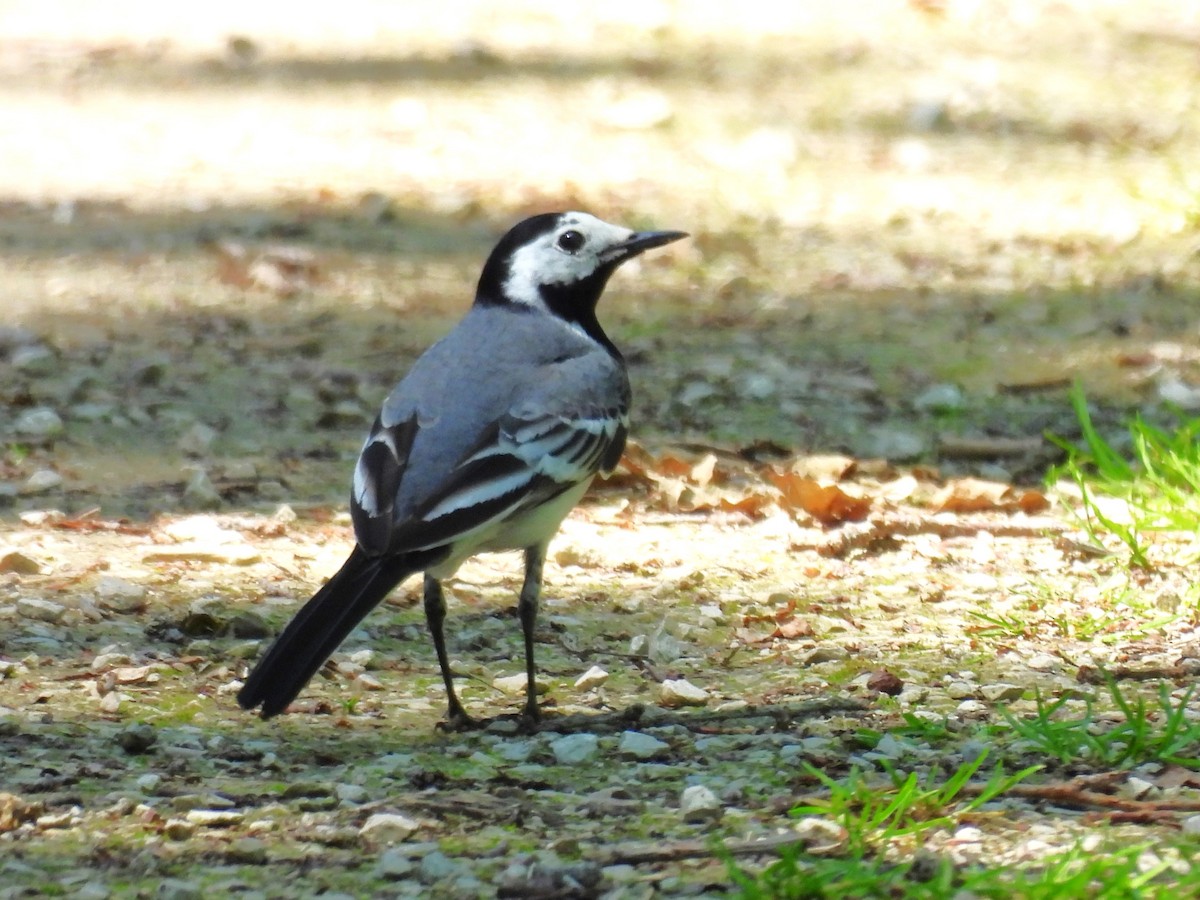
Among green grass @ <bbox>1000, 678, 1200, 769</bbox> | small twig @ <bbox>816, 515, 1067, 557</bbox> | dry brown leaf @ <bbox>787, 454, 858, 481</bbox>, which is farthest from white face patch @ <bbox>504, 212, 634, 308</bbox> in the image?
green grass @ <bbox>1000, 678, 1200, 769</bbox>

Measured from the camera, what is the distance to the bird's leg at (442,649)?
4438mm

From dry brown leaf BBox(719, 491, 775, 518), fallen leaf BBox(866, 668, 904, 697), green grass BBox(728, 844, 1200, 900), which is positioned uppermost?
green grass BBox(728, 844, 1200, 900)

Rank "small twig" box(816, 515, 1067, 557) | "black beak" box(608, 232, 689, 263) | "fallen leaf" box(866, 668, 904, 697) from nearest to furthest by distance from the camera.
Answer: "fallen leaf" box(866, 668, 904, 697) < "black beak" box(608, 232, 689, 263) < "small twig" box(816, 515, 1067, 557)

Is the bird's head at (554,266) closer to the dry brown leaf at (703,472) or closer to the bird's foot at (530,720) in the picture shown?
the dry brown leaf at (703,472)

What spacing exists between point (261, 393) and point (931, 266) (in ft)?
11.0

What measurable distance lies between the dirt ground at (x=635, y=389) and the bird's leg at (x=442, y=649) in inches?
3.3

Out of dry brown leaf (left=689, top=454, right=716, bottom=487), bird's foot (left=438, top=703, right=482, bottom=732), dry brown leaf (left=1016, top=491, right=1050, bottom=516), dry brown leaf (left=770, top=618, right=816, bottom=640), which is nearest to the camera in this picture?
bird's foot (left=438, top=703, right=482, bottom=732)

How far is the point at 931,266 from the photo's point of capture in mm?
8773

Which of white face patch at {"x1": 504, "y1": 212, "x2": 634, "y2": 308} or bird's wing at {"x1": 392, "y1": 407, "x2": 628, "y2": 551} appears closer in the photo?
bird's wing at {"x1": 392, "y1": 407, "x2": 628, "y2": 551}

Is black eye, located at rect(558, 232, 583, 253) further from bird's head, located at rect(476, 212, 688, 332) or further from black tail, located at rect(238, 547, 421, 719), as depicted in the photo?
black tail, located at rect(238, 547, 421, 719)

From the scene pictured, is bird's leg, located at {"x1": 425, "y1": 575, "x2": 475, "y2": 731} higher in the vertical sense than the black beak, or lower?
lower

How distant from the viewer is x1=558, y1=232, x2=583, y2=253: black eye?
551 centimetres

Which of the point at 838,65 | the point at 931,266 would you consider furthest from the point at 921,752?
the point at 838,65

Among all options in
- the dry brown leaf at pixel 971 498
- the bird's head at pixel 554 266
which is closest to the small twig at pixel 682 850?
the bird's head at pixel 554 266
